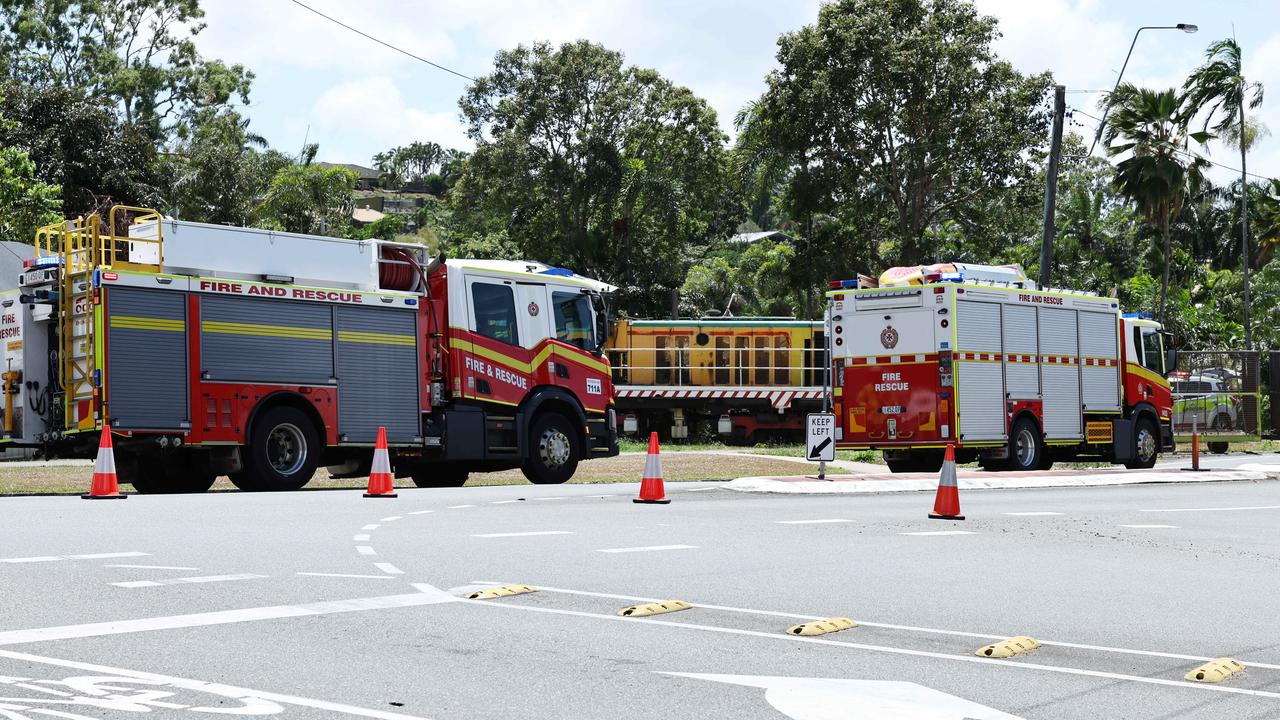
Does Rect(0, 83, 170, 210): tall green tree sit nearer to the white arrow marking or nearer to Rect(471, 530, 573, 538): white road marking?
Rect(471, 530, 573, 538): white road marking

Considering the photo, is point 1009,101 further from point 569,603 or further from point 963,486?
point 569,603

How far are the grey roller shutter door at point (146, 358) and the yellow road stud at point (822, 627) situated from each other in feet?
39.9

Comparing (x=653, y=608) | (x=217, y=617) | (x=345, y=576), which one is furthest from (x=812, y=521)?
(x=217, y=617)

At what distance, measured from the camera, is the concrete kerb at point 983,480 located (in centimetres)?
2117

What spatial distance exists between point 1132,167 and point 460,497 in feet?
112

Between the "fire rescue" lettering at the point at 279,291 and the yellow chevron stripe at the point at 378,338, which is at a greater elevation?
the "fire rescue" lettering at the point at 279,291

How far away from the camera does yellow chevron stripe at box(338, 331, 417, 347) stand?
20.6 meters

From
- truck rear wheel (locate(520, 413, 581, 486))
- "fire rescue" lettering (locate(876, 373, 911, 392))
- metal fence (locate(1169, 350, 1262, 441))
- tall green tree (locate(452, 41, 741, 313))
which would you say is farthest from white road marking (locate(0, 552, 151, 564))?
tall green tree (locate(452, 41, 741, 313))

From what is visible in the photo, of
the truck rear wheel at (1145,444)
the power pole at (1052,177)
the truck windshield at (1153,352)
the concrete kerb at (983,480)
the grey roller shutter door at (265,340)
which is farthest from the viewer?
the power pole at (1052,177)

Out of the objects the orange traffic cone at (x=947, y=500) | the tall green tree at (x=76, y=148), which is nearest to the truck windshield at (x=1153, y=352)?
the orange traffic cone at (x=947, y=500)

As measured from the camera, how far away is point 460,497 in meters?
18.6

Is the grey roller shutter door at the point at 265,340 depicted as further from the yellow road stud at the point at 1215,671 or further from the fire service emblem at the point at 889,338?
the yellow road stud at the point at 1215,671

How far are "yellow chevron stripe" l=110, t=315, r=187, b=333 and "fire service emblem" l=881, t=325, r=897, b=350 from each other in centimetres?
1138

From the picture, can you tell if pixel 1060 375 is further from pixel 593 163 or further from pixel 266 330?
pixel 593 163
